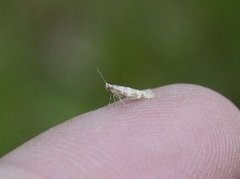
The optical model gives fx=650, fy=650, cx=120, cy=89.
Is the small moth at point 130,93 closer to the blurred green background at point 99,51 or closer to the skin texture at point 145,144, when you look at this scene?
the skin texture at point 145,144

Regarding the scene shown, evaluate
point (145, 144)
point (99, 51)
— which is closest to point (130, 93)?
point (145, 144)

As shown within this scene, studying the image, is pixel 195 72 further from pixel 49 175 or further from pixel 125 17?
pixel 49 175

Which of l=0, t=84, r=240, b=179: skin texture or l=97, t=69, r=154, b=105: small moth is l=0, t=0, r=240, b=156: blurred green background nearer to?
l=97, t=69, r=154, b=105: small moth

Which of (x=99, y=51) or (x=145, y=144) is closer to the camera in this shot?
(x=145, y=144)

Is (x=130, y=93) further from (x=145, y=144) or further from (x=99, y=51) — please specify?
(x=99, y=51)

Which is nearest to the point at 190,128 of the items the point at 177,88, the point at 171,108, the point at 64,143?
the point at 171,108

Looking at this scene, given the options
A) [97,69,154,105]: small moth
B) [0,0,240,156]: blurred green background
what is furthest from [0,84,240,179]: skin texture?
[0,0,240,156]: blurred green background
